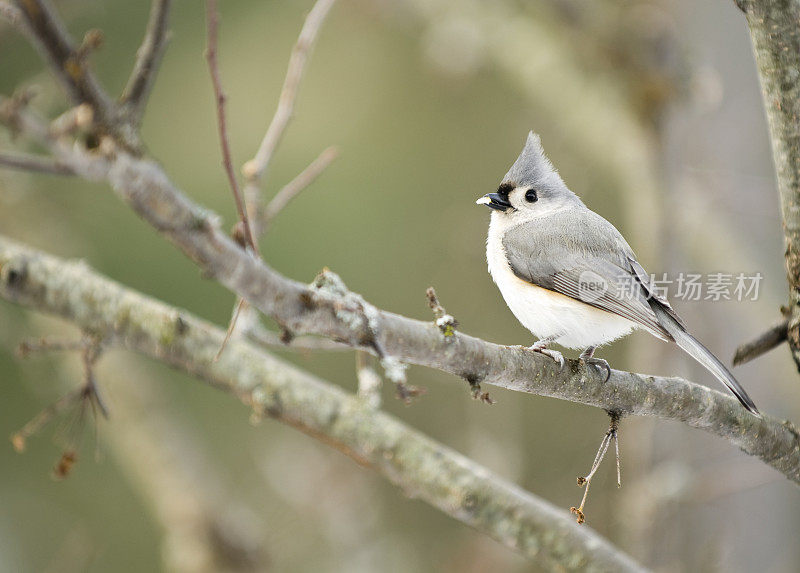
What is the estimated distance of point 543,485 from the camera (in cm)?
425

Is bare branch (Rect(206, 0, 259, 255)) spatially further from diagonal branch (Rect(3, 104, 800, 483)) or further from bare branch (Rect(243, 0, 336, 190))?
bare branch (Rect(243, 0, 336, 190))

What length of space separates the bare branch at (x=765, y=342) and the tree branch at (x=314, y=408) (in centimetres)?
63

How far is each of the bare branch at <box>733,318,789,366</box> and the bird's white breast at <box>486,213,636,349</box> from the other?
0.28 meters

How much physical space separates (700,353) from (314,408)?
1079mm

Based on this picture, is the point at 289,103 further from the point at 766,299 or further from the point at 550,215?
the point at 766,299

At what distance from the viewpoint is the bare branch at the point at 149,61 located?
3.91 ft

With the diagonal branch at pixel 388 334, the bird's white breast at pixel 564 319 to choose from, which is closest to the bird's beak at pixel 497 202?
the bird's white breast at pixel 564 319

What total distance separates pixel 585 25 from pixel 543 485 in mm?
2412

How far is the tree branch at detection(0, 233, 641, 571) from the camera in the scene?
2080mm

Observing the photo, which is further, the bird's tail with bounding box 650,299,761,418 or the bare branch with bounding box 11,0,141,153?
the bird's tail with bounding box 650,299,761,418

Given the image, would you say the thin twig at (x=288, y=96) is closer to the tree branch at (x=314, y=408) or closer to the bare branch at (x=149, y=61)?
the tree branch at (x=314, y=408)

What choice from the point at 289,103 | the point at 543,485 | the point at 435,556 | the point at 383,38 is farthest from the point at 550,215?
the point at 383,38

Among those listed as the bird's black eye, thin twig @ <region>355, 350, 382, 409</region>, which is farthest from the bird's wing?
thin twig @ <region>355, 350, 382, 409</region>

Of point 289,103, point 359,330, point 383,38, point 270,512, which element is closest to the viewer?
point 359,330
